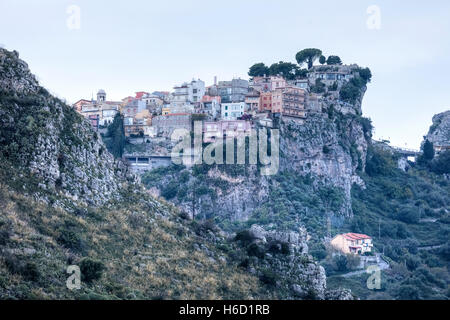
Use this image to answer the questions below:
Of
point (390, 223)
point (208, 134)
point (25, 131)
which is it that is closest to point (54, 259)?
point (25, 131)

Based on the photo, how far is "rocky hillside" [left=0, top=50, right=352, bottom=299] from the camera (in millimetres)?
29203

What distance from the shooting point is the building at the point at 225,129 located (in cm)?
8531

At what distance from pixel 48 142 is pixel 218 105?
61.5m

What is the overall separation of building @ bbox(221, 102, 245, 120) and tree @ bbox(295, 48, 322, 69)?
24741mm

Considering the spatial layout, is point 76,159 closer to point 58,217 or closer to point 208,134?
point 58,217

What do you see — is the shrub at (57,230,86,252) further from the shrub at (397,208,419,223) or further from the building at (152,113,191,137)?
the shrub at (397,208,419,223)

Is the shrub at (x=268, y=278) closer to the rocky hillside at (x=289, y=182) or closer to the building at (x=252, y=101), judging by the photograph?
the rocky hillside at (x=289, y=182)

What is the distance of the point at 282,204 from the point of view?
7969cm

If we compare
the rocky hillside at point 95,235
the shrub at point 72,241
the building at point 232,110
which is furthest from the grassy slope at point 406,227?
the shrub at point 72,241

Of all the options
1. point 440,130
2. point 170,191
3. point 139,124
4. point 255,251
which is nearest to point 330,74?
point 139,124

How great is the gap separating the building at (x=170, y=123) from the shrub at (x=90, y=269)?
202 ft

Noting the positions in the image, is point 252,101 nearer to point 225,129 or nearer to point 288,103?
point 288,103

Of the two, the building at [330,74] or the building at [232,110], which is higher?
the building at [330,74]

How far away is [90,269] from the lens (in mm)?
29484
